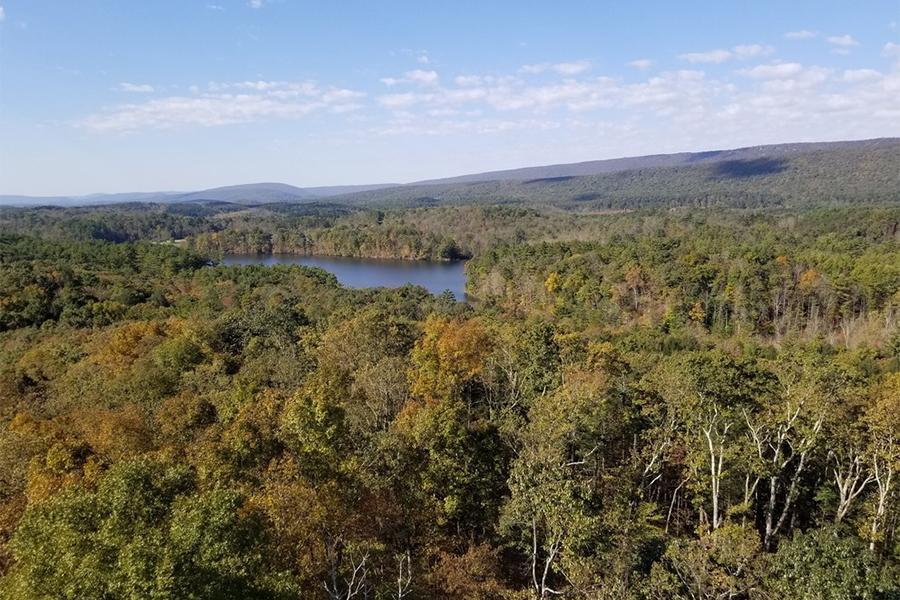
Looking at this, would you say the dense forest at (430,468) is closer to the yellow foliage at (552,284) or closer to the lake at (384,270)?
the yellow foliage at (552,284)

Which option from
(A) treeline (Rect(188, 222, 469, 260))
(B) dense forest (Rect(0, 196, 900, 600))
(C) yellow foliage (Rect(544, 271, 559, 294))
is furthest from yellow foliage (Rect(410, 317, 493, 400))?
(A) treeline (Rect(188, 222, 469, 260))

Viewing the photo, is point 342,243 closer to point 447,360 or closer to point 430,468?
point 447,360

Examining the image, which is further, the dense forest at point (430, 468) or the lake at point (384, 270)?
the lake at point (384, 270)

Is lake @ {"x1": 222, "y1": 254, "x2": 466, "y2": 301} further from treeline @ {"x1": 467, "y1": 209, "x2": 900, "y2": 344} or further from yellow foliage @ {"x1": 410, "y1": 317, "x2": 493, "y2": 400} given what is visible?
yellow foliage @ {"x1": 410, "y1": 317, "x2": 493, "y2": 400}

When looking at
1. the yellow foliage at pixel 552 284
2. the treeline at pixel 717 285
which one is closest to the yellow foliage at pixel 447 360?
the treeline at pixel 717 285

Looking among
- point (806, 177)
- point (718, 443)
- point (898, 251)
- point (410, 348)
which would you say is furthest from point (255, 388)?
point (806, 177)

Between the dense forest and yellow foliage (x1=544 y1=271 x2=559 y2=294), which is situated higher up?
the dense forest

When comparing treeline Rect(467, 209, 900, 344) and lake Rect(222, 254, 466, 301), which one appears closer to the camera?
treeline Rect(467, 209, 900, 344)

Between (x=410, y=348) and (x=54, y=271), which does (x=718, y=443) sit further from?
(x=54, y=271)
